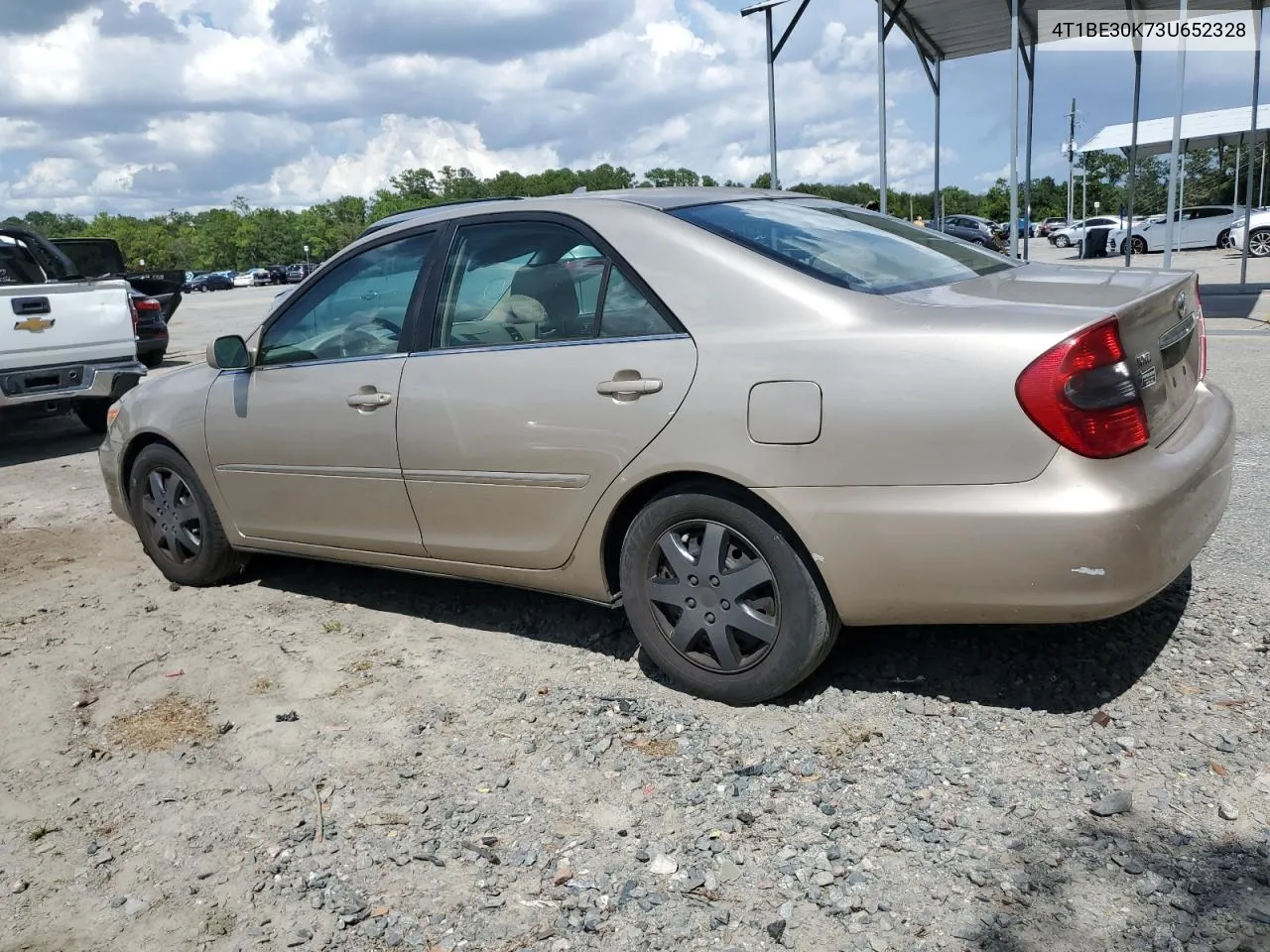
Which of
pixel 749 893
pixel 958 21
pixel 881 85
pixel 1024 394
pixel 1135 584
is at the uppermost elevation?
pixel 958 21

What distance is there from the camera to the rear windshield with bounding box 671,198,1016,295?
327 cm

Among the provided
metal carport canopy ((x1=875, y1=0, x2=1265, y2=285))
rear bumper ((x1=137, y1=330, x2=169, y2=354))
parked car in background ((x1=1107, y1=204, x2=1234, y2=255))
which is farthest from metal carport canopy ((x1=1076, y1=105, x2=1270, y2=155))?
rear bumper ((x1=137, y1=330, x2=169, y2=354))

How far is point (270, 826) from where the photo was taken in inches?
114

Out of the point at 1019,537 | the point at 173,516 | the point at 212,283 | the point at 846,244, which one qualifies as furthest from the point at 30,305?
the point at 212,283

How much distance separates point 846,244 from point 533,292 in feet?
3.58

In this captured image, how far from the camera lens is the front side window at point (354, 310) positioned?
4.05m

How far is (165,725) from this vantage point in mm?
3600

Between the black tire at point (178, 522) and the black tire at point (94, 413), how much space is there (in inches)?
207

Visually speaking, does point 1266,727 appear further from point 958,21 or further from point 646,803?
point 958,21

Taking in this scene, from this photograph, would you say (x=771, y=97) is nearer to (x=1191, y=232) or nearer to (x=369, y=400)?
(x=369, y=400)

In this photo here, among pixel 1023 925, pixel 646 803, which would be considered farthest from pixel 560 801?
pixel 1023 925

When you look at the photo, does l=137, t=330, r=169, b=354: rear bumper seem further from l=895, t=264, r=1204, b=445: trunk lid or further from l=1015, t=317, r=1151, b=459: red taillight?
l=1015, t=317, r=1151, b=459: red taillight

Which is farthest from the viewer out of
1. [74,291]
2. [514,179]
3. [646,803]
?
[514,179]

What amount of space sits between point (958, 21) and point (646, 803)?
58.1ft
